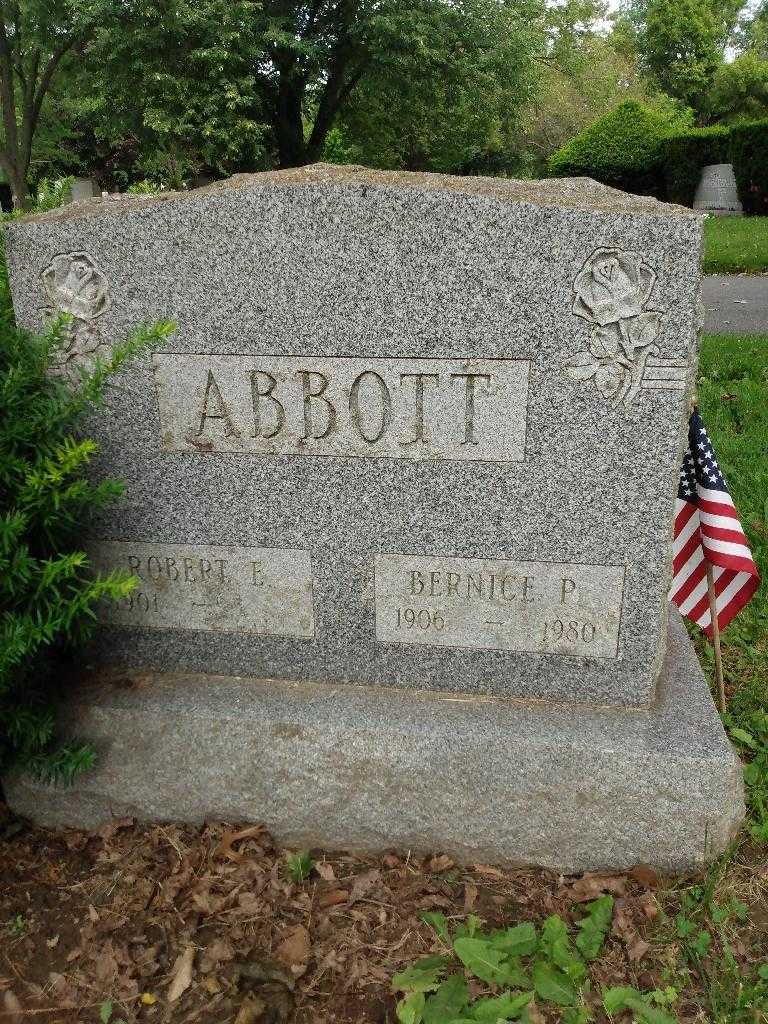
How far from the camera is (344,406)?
2264mm

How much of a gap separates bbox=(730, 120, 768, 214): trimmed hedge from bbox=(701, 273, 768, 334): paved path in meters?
9.61

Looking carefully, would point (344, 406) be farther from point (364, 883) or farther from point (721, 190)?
point (721, 190)

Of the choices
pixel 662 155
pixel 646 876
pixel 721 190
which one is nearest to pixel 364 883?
pixel 646 876

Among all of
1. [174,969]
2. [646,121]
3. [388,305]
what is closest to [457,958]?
[174,969]

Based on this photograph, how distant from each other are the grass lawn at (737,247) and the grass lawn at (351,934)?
9736 millimetres

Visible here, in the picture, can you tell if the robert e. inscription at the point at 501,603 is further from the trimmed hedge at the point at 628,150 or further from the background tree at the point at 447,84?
the trimmed hedge at the point at 628,150

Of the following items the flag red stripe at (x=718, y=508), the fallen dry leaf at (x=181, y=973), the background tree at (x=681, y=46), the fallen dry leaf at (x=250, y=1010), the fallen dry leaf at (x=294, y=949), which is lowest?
the fallen dry leaf at (x=181, y=973)

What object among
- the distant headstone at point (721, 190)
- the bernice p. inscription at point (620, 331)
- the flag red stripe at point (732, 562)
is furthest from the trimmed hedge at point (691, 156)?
the bernice p. inscription at point (620, 331)

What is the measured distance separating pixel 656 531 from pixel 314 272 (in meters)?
1.16

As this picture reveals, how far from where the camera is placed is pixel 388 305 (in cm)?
216

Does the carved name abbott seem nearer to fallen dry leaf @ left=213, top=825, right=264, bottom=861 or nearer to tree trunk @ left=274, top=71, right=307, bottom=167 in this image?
fallen dry leaf @ left=213, top=825, right=264, bottom=861

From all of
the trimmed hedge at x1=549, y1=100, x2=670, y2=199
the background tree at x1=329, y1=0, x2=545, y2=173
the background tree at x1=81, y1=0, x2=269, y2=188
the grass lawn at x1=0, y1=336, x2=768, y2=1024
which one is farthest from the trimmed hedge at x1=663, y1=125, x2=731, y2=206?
the grass lawn at x1=0, y1=336, x2=768, y2=1024

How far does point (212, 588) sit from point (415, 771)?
0.82m

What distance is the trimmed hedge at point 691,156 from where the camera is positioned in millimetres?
20562
